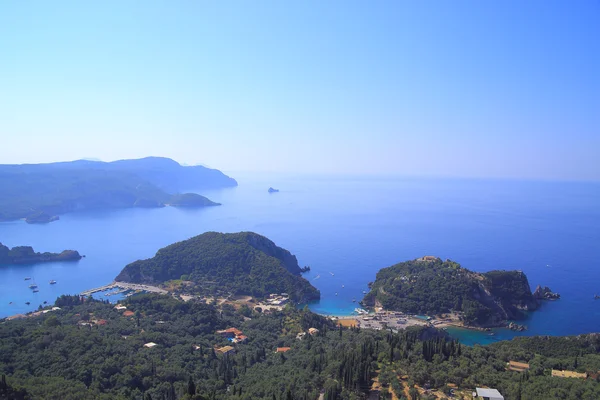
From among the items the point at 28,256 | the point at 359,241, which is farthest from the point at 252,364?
the point at 28,256

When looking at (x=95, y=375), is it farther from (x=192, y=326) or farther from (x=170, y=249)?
(x=170, y=249)

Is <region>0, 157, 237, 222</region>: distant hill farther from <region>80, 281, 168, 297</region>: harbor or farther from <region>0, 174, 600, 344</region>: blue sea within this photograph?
<region>80, 281, 168, 297</region>: harbor

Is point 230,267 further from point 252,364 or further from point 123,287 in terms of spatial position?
point 252,364

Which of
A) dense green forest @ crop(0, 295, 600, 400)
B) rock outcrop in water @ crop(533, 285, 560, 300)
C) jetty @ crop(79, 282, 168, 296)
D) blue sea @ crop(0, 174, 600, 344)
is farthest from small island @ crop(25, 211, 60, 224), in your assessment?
rock outcrop in water @ crop(533, 285, 560, 300)

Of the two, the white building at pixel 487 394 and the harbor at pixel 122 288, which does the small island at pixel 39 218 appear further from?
the white building at pixel 487 394

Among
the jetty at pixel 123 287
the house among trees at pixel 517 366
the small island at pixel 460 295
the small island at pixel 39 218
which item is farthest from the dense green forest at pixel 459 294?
the small island at pixel 39 218

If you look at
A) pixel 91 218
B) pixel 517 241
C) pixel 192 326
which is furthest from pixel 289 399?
pixel 91 218
